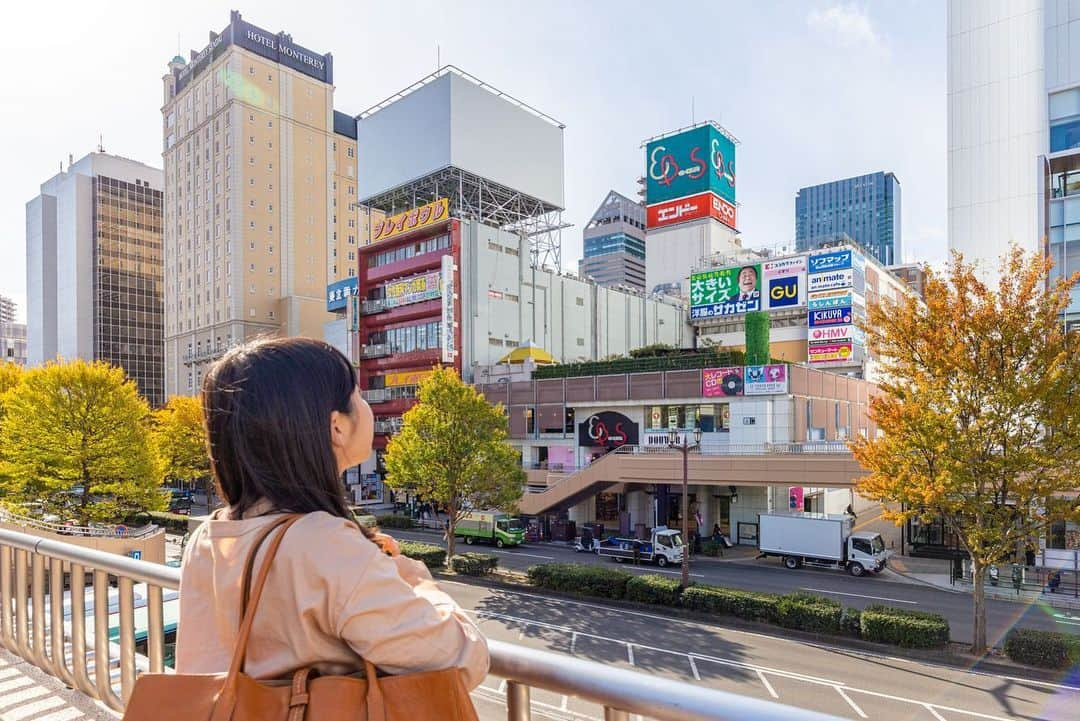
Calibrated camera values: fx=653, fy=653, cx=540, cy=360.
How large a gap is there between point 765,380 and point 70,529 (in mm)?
31515

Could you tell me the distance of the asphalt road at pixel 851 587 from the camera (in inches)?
820

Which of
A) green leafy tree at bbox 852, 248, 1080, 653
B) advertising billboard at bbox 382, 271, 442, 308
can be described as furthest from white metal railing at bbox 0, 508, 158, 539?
advertising billboard at bbox 382, 271, 442, 308

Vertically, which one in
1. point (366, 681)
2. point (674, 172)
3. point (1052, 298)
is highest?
point (674, 172)

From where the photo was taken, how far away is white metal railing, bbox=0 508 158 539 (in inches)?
677

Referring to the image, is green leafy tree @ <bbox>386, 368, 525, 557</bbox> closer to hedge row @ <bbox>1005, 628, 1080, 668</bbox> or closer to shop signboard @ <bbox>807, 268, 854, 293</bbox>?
hedge row @ <bbox>1005, 628, 1080, 668</bbox>

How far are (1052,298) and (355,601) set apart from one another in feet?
67.3

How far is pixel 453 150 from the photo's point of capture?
54.2 m

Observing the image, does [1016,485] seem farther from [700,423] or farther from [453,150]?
[453,150]

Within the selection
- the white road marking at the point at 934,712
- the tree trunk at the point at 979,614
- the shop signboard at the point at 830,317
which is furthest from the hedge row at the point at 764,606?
the shop signboard at the point at 830,317

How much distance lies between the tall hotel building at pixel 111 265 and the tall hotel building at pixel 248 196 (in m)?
14.6

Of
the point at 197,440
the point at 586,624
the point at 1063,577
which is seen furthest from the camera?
the point at 197,440

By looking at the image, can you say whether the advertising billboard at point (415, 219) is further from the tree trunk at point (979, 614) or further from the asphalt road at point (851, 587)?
the tree trunk at point (979, 614)

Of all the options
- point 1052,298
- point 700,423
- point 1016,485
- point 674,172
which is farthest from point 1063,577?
point 674,172

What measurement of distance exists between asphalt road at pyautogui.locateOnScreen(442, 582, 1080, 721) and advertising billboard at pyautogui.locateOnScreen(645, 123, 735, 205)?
242ft
